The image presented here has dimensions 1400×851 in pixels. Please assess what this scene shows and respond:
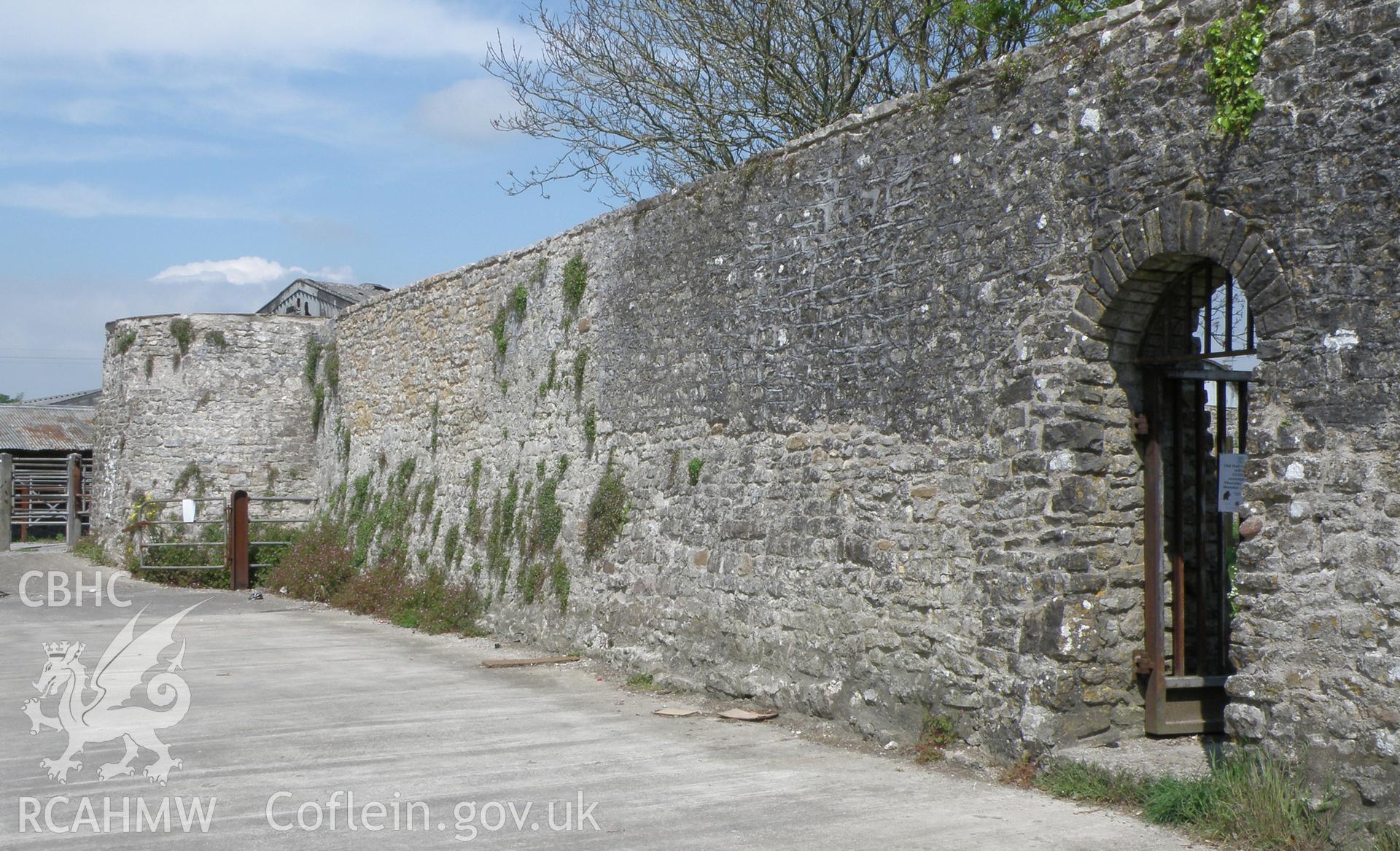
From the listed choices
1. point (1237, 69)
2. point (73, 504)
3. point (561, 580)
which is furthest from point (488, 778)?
point (73, 504)

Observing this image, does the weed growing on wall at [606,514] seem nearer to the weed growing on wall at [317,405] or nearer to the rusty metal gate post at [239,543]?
the rusty metal gate post at [239,543]

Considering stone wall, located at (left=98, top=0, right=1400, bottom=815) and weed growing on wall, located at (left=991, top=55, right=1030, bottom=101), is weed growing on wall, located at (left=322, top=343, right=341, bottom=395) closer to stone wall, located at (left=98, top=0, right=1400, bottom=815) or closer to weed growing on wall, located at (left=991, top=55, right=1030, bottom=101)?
stone wall, located at (left=98, top=0, right=1400, bottom=815)

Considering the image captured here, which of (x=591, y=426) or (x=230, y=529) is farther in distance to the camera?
(x=230, y=529)

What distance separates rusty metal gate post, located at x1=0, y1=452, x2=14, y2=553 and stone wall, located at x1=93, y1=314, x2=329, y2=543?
144 inches

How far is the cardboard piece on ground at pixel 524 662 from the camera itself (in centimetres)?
1124

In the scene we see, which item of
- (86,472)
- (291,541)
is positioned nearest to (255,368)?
(291,541)

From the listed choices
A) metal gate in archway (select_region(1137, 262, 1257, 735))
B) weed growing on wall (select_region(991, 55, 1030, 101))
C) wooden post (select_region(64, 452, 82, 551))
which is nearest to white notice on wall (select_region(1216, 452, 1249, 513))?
metal gate in archway (select_region(1137, 262, 1257, 735))

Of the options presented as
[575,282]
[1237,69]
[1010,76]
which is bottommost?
[575,282]

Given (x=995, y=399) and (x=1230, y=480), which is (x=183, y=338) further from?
(x=1230, y=480)

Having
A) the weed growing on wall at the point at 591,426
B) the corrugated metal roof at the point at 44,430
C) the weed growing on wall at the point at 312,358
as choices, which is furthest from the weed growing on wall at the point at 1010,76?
the corrugated metal roof at the point at 44,430

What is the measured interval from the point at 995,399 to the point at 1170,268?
4.02 ft

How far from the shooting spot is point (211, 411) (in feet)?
64.5

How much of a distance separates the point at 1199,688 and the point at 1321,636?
1.66 metres

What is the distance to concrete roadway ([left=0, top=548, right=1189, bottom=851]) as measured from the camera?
5.88 meters
